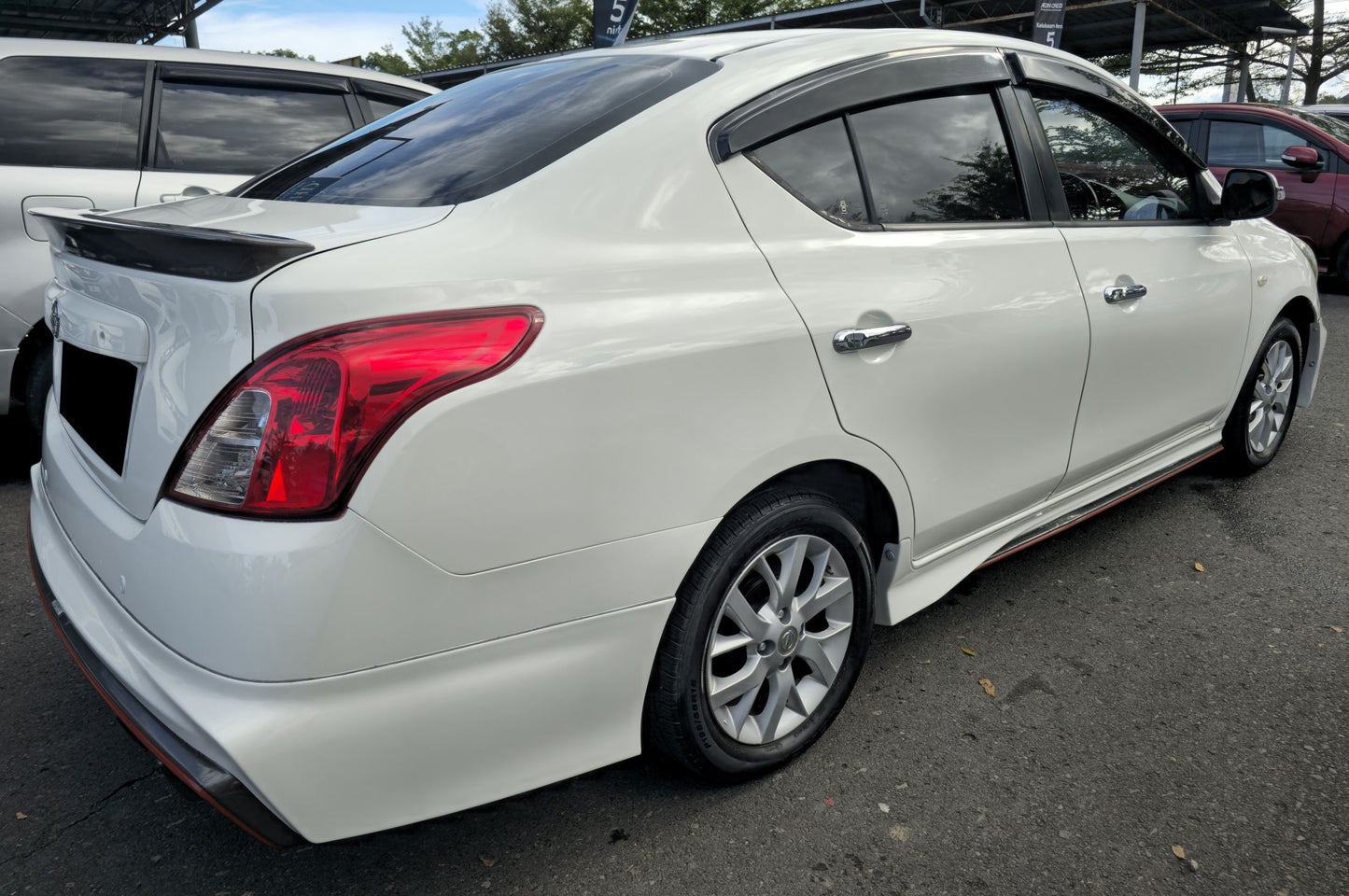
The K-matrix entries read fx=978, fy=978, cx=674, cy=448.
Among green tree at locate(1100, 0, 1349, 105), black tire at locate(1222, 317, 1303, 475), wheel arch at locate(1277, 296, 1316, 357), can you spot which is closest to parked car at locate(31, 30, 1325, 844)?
black tire at locate(1222, 317, 1303, 475)

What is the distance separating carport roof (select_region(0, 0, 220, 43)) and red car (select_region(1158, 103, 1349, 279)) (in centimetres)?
2118

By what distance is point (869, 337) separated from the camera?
6.98 feet

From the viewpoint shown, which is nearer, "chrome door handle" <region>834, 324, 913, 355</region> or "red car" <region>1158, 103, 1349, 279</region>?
"chrome door handle" <region>834, 324, 913, 355</region>

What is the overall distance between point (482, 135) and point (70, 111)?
300 centimetres

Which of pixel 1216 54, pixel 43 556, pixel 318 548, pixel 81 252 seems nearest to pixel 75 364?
pixel 81 252

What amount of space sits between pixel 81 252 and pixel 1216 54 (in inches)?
1261

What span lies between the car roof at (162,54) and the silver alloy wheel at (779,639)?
3491mm

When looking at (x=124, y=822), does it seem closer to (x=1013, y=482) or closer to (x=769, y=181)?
(x=769, y=181)

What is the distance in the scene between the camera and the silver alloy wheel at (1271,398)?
13.2 ft

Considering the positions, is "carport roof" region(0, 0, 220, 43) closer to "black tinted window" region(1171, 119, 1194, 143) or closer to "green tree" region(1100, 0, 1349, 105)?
"black tinted window" region(1171, 119, 1194, 143)

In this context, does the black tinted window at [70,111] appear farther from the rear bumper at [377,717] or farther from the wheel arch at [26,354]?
the rear bumper at [377,717]

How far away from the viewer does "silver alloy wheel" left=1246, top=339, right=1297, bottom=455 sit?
13.2 feet

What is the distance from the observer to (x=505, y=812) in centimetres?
217

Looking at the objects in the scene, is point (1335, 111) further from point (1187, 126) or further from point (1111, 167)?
point (1111, 167)
